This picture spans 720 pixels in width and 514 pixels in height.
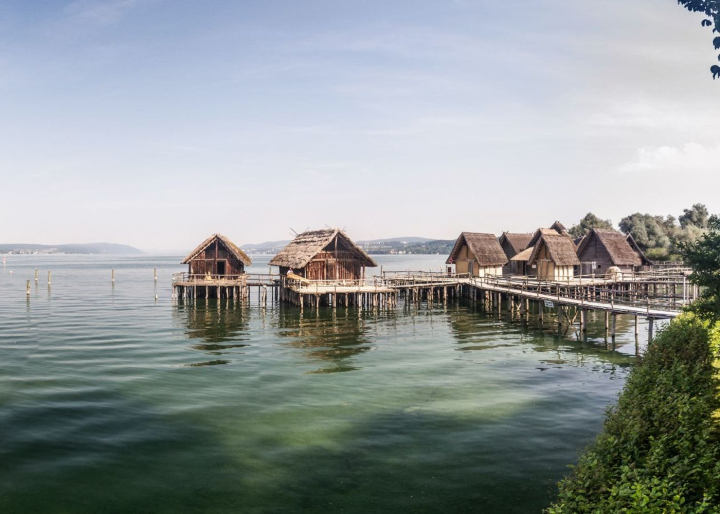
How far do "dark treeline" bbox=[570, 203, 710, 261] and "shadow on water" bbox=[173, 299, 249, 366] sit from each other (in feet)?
169

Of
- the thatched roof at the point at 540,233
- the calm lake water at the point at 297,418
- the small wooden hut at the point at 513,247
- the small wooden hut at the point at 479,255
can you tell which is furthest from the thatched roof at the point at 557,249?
the calm lake water at the point at 297,418

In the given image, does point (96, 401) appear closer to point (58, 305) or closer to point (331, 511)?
point (331, 511)

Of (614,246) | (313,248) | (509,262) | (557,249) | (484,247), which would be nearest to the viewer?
(313,248)

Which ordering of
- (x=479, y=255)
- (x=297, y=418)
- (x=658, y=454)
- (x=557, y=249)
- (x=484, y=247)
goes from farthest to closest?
(x=484, y=247) → (x=479, y=255) → (x=557, y=249) → (x=297, y=418) → (x=658, y=454)

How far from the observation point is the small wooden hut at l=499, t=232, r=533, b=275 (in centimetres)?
5912

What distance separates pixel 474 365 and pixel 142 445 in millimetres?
14165

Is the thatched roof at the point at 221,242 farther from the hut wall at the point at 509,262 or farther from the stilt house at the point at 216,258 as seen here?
the hut wall at the point at 509,262

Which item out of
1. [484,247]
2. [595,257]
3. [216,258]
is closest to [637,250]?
[595,257]

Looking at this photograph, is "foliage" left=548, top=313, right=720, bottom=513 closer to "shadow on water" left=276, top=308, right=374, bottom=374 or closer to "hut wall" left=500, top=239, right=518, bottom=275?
"shadow on water" left=276, top=308, right=374, bottom=374

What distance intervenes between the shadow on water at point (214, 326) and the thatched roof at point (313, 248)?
6.12 metres

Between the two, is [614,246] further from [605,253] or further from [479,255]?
[479,255]

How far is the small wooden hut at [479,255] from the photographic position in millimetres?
54688

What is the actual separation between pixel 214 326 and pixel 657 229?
76.6 meters

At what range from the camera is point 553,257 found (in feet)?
166
